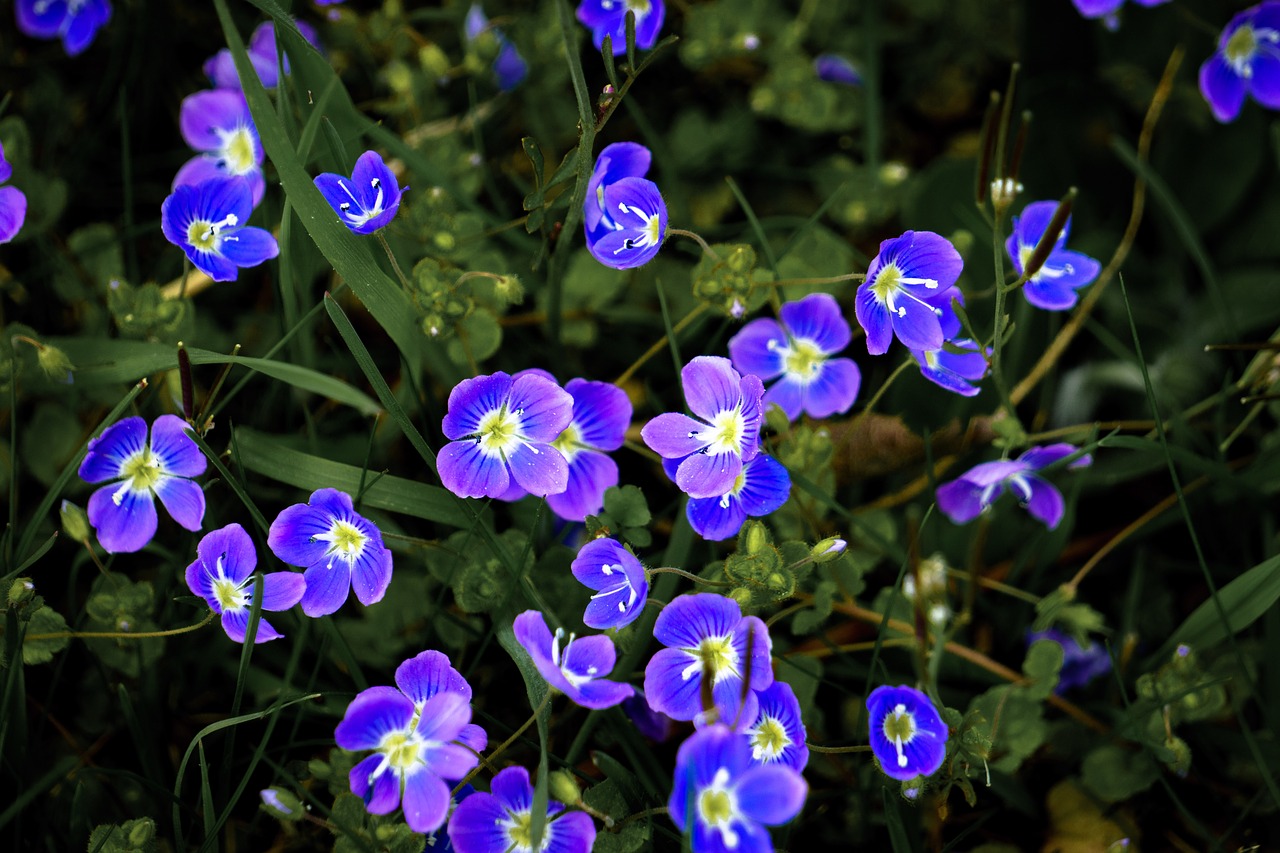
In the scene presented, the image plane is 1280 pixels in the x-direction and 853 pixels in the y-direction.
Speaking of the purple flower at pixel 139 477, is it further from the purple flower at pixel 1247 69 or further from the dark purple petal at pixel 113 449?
the purple flower at pixel 1247 69

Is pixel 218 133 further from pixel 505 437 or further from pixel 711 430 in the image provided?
pixel 711 430

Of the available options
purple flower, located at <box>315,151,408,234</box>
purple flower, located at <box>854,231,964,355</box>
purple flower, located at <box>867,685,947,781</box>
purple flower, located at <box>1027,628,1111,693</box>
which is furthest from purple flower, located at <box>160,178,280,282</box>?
purple flower, located at <box>1027,628,1111,693</box>

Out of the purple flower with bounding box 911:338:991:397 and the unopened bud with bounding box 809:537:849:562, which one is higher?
the purple flower with bounding box 911:338:991:397

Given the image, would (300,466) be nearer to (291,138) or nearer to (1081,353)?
(291,138)

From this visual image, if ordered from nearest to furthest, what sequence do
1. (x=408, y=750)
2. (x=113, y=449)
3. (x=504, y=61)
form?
(x=408, y=750) → (x=113, y=449) → (x=504, y=61)

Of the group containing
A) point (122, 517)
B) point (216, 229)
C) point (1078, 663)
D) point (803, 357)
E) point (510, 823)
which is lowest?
point (1078, 663)

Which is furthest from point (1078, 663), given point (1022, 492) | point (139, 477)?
point (139, 477)

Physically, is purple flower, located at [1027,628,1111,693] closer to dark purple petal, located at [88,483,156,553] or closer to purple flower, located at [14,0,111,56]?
dark purple petal, located at [88,483,156,553]
